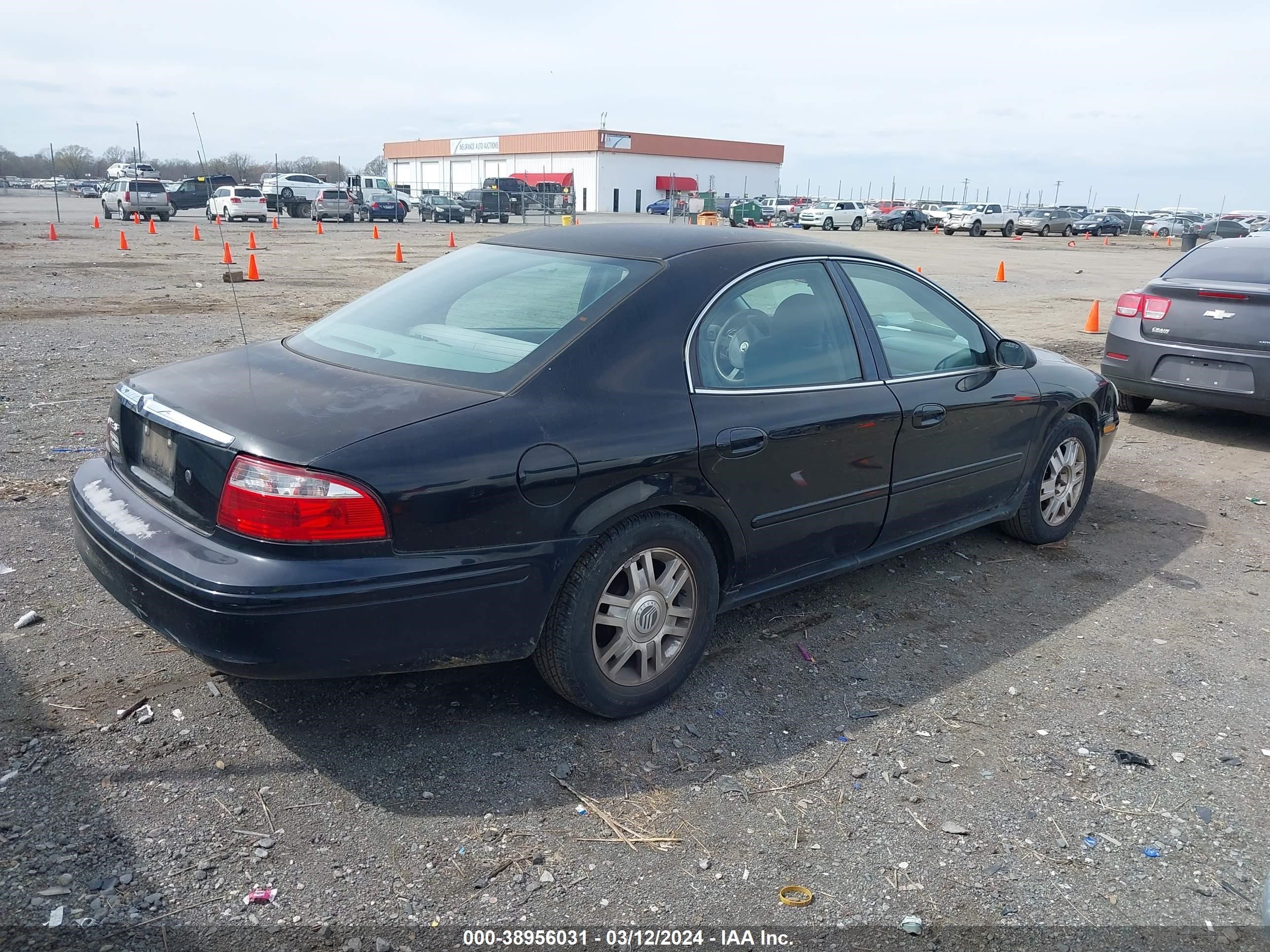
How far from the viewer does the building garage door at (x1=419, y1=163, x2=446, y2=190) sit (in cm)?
9938

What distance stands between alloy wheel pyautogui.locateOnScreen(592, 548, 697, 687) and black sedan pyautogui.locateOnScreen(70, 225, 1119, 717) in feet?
0.03

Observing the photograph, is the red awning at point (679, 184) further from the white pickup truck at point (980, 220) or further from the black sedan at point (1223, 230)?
the black sedan at point (1223, 230)

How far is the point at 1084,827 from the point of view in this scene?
3018 millimetres

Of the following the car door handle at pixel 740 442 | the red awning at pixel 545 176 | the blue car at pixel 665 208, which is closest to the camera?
the car door handle at pixel 740 442

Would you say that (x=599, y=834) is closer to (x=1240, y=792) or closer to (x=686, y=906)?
(x=686, y=906)

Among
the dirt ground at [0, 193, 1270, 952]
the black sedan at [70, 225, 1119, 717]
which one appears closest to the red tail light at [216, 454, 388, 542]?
the black sedan at [70, 225, 1119, 717]

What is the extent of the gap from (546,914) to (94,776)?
1474 millimetres

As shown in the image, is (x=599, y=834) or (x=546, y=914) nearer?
(x=546, y=914)

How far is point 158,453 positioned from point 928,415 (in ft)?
9.70

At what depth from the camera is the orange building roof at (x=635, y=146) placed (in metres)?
84.9

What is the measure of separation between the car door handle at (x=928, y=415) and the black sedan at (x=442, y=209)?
47.9 m

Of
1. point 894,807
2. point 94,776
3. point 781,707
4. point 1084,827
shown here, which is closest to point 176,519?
point 94,776

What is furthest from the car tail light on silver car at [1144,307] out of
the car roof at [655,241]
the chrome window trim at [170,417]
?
the chrome window trim at [170,417]

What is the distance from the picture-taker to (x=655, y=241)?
395cm
